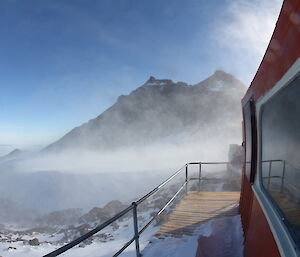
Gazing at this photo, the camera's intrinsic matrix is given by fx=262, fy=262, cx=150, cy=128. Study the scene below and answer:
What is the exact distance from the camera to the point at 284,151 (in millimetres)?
2443

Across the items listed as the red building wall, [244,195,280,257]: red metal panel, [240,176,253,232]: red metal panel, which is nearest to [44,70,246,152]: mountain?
[240,176,253,232]: red metal panel

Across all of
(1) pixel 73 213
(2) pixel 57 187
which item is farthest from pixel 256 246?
(2) pixel 57 187

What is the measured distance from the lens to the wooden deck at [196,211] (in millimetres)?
5918

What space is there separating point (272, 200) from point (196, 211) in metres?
4.52

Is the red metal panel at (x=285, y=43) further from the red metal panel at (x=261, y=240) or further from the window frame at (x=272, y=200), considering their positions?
the red metal panel at (x=261, y=240)

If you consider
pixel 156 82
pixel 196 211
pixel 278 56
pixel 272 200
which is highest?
pixel 156 82

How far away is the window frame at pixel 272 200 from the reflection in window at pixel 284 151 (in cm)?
5

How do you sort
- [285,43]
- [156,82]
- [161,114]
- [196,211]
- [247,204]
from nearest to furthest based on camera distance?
[285,43], [247,204], [196,211], [161,114], [156,82]

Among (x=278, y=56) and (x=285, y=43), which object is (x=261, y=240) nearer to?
(x=278, y=56)

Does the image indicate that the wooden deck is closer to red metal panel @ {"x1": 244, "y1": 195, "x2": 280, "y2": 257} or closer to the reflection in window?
red metal panel @ {"x1": 244, "y1": 195, "x2": 280, "y2": 257}

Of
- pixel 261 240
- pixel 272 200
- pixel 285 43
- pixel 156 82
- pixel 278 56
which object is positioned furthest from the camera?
pixel 156 82

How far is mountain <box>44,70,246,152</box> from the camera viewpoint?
7914cm

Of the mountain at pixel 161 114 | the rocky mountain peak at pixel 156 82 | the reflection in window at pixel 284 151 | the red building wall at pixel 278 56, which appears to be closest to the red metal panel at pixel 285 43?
the red building wall at pixel 278 56

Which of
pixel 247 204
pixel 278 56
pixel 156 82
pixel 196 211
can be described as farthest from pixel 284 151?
pixel 156 82
